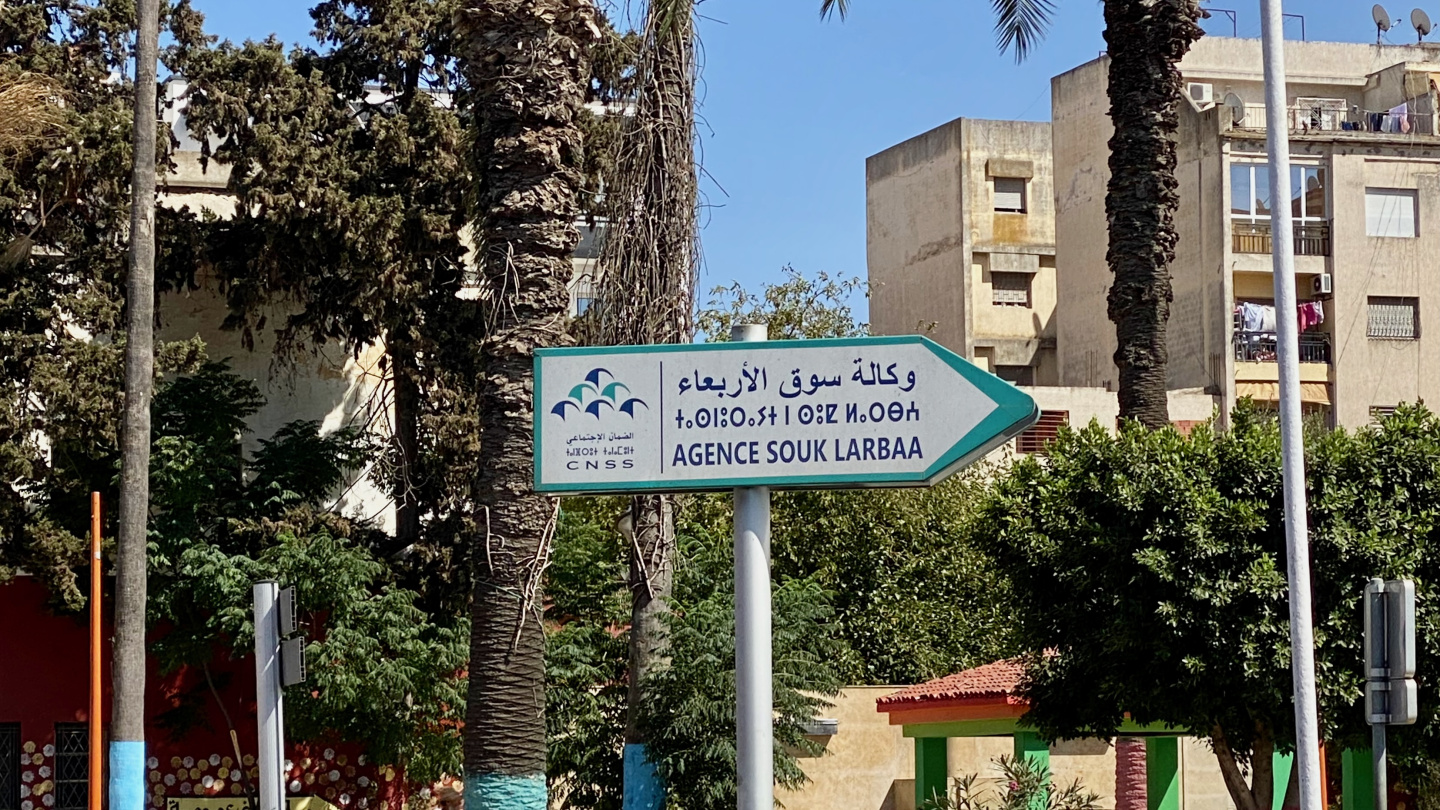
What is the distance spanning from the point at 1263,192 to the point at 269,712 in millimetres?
38164

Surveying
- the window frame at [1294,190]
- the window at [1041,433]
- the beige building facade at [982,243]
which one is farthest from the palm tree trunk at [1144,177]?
the beige building facade at [982,243]

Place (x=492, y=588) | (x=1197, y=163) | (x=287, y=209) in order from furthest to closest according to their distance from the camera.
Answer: (x=1197, y=163)
(x=287, y=209)
(x=492, y=588)

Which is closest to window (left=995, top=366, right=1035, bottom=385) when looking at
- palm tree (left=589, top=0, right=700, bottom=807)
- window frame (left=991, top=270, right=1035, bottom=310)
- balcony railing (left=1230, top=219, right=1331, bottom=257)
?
window frame (left=991, top=270, right=1035, bottom=310)

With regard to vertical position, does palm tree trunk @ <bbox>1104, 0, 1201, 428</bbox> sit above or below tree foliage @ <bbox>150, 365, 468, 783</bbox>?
above

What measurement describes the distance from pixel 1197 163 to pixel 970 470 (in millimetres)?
11736

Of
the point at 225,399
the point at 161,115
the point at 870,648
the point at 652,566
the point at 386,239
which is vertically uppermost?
the point at 161,115

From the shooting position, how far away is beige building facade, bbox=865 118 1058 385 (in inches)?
1961

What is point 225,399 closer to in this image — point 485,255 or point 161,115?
point 161,115

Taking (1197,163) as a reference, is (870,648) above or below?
below

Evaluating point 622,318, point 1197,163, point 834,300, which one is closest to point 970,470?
point 834,300

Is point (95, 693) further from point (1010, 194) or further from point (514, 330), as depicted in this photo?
point (1010, 194)

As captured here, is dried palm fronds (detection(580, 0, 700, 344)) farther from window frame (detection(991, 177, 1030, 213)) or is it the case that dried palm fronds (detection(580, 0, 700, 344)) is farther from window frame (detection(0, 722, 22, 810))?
window frame (detection(991, 177, 1030, 213))

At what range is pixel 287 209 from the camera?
22312mm

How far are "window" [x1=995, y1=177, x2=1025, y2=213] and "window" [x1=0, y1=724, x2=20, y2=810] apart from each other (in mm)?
32782
